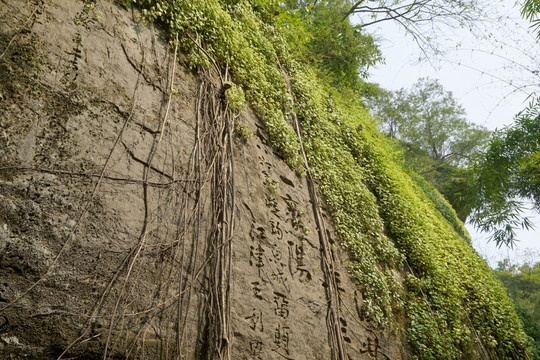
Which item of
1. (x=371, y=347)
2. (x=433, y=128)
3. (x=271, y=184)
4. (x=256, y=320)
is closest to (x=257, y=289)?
(x=256, y=320)

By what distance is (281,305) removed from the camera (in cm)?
292

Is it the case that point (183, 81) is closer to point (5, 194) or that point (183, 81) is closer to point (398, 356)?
point (5, 194)

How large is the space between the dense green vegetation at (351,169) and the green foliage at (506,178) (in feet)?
3.35

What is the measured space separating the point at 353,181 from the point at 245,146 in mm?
2215

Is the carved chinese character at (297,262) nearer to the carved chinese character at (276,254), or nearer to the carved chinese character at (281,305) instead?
the carved chinese character at (276,254)

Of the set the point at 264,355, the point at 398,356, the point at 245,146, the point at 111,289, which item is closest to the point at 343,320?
the point at 398,356

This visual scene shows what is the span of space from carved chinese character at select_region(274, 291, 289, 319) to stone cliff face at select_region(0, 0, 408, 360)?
0.01 metres

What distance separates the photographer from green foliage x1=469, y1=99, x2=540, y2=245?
687 cm

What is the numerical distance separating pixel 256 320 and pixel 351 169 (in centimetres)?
308

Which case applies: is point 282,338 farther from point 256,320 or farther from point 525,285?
point 525,285

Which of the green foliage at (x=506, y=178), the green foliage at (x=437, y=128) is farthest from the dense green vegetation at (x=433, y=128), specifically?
the green foliage at (x=506, y=178)

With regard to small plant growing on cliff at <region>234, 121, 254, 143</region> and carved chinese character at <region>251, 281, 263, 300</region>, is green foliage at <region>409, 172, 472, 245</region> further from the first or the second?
carved chinese character at <region>251, 281, 263, 300</region>

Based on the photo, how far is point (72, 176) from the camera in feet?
6.32

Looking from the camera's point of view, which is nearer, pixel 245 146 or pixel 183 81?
pixel 183 81
